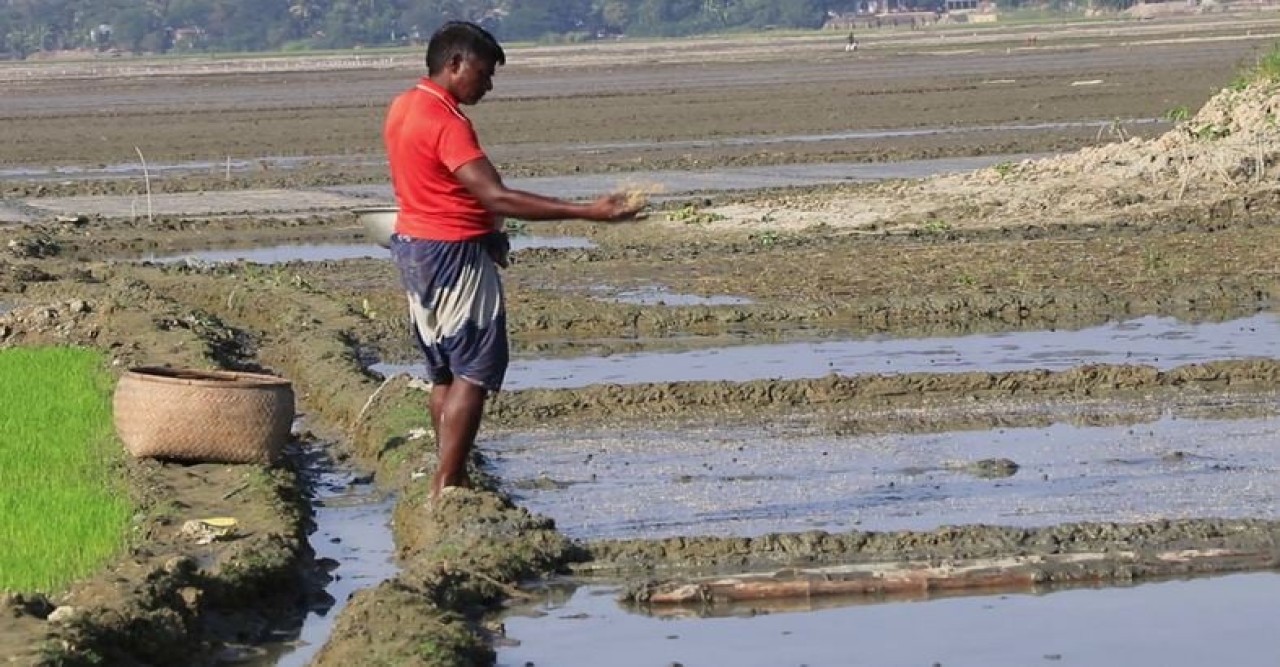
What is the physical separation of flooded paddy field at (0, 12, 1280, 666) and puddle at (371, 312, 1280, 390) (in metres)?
0.04

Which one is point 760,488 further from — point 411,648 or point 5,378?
point 5,378

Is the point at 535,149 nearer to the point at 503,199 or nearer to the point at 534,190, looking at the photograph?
the point at 534,190

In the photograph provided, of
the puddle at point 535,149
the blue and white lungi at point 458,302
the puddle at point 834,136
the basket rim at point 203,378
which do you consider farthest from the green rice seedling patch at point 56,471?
the puddle at point 834,136

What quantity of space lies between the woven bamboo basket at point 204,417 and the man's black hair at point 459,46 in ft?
7.14

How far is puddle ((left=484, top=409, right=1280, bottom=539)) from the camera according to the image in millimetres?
8781

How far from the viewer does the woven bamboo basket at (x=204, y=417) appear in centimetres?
988

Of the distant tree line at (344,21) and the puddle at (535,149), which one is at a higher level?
the puddle at (535,149)

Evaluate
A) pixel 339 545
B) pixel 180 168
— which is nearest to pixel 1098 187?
pixel 339 545

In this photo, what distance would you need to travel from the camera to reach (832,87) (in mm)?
52312

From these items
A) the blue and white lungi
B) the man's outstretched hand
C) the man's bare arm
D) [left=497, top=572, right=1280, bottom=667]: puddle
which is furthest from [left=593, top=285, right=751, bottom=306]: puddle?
[left=497, top=572, right=1280, bottom=667]: puddle

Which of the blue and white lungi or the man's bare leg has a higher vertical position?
the blue and white lungi

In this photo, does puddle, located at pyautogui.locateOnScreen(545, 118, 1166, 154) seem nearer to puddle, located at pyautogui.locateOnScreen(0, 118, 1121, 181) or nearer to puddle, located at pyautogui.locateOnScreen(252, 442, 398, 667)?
puddle, located at pyautogui.locateOnScreen(0, 118, 1121, 181)

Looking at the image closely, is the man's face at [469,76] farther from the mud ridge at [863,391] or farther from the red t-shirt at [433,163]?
the mud ridge at [863,391]

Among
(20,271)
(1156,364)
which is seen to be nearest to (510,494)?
(1156,364)
